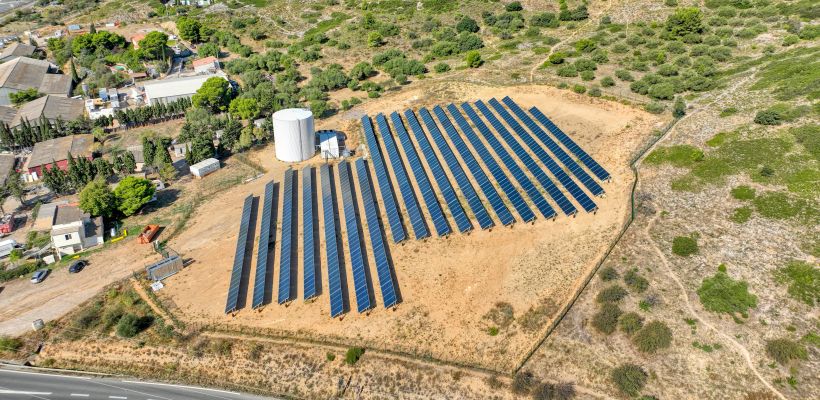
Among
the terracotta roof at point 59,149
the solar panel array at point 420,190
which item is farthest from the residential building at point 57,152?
the solar panel array at point 420,190

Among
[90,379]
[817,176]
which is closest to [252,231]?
[90,379]

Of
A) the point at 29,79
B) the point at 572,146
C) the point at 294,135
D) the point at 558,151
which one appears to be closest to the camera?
the point at 558,151

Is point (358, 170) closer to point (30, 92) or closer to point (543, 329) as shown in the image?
point (543, 329)

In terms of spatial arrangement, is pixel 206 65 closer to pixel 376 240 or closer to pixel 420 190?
pixel 420 190

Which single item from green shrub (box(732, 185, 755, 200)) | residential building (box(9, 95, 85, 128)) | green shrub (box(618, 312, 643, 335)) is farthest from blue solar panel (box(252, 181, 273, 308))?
residential building (box(9, 95, 85, 128))

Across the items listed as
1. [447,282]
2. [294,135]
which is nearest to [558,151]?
[447,282]

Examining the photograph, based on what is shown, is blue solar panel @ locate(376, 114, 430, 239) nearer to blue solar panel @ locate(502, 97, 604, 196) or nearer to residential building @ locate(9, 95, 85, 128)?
blue solar panel @ locate(502, 97, 604, 196)
